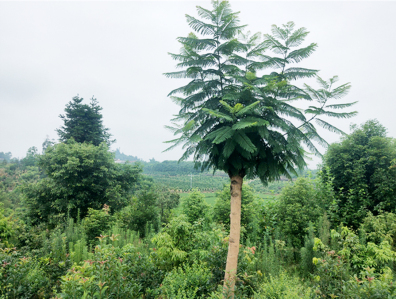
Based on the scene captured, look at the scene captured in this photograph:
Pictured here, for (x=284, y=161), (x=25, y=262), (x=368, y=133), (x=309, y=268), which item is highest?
(x=368, y=133)

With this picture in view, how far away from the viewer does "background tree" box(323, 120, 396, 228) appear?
503 centimetres

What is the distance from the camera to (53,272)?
3645 mm

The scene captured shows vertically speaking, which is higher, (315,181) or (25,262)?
(315,181)

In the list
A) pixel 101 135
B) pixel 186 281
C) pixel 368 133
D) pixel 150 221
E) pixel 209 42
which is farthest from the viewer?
pixel 101 135

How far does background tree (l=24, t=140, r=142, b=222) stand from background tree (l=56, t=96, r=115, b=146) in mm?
6452

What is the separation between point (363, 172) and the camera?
5340 mm

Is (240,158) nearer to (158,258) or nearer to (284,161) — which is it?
(284,161)

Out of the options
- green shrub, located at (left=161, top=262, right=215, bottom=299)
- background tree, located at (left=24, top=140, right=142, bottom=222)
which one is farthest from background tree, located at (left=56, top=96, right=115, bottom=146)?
green shrub, located at (left=161, top=262, right=215, bottom=299)

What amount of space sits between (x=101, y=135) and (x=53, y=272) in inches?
575

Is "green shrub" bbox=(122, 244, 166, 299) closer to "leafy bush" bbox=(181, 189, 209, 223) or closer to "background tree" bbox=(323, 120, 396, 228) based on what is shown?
"leafy bush" bbox=(181, 189, 209, 223)

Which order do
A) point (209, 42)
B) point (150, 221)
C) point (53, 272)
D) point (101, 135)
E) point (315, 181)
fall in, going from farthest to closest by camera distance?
point (101, 135), point (150, 221), point (315, 181), point (53, 272), point (209, 42)

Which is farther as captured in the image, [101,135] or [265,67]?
[101,135]

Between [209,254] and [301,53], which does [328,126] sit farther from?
[209,254]

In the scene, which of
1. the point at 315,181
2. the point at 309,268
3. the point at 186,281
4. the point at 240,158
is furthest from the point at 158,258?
the point at 315,181
